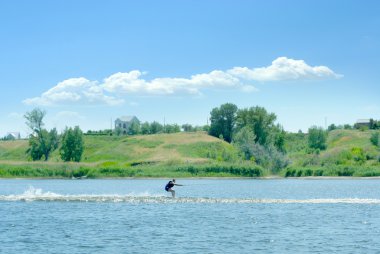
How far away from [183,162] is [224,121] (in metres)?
52.3

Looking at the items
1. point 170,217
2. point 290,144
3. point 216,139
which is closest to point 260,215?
point 170,217

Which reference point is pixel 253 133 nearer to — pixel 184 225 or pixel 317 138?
pixel 317 138

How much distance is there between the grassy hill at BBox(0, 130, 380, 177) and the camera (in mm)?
127000

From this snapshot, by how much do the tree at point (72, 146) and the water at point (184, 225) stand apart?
276 ft

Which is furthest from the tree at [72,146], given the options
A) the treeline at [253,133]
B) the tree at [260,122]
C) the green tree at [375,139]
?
the green tree at [375,139]

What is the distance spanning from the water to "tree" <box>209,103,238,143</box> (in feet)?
392

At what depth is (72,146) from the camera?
152375 mm

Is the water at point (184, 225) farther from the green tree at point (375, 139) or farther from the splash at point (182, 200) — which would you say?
the green tree at point (375, 139)

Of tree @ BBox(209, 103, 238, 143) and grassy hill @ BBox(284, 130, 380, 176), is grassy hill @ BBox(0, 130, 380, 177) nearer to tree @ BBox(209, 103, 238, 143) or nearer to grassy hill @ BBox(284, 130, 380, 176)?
grassy hill @ BBox(284, 130, 380, 176)

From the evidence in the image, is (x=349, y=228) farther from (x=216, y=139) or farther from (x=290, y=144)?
(x=290, y=144)

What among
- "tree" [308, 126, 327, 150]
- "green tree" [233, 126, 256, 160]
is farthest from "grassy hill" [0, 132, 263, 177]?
"tree" [308, 126, 327, 150]

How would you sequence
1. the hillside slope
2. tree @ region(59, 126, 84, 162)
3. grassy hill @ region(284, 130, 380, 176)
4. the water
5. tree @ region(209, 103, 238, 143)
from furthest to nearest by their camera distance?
tree @ region(209, 103, 238, 143)
the hillside slope
tree @ region(59, 126, 84, 162)
grassy hill @ region(284, 130, 380, 176)
the water

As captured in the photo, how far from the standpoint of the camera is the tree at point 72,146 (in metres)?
152

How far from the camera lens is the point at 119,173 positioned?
129375 millimetres
